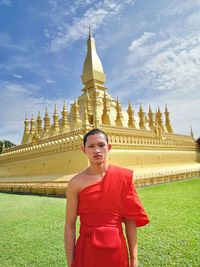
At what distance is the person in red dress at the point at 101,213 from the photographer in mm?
1986

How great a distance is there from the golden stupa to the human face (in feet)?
33.2

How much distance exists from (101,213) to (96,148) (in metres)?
0.59

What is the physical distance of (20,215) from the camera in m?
6.98

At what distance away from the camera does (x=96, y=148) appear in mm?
2283

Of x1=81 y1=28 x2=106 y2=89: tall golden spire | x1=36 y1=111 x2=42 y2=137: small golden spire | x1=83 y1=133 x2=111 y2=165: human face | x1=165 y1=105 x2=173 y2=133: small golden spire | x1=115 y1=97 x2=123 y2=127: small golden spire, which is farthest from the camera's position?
x1=165 y1=105 x2=173 y2=133: small golden spire

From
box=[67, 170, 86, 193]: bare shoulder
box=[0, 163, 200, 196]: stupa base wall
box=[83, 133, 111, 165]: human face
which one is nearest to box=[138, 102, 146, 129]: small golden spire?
box=[0, 163, 200, 196]: stupa base wall

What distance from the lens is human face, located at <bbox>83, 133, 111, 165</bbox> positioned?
88.9 inches

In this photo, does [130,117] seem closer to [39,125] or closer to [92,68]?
[92,68]

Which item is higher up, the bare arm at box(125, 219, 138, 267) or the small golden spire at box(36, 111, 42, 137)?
the small golden spire at box(36, 111, 42, 137)

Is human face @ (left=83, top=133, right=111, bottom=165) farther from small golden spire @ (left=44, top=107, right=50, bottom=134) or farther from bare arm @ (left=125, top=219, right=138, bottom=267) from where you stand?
small golden spire @ (left=44, top=107, right=50, bottom=134)

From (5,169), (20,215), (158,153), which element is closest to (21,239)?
(20,215)

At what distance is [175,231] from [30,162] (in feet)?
49.7

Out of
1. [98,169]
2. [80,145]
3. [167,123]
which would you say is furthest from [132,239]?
[167,123]

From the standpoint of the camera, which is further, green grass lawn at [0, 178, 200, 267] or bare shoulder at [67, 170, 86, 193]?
green grass lawn at [0, 178, 200, 267]
